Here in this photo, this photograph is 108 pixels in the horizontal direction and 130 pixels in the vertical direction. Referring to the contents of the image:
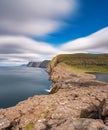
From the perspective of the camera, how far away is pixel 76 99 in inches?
1896

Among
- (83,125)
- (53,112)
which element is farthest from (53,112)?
(83,125)

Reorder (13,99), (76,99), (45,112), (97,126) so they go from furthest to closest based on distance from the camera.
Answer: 1. (13,99)
2. (76,99)
3. (45,112)
4. (97,126)

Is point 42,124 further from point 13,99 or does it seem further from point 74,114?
point 13,99

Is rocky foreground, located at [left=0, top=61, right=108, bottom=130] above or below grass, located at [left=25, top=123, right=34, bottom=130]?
above

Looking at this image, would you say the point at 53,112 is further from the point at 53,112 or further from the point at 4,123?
the point at 4,123

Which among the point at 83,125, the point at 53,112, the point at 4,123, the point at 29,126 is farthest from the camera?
the point at 53,112

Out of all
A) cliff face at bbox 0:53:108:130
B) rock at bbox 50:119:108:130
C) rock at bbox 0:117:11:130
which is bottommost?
rock at bbox 0:117:11:130

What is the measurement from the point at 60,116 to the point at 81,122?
11.3 meters

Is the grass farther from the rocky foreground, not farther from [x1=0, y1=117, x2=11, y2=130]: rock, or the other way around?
[x1=0, y1=117, x2=11, y2=130]: rock

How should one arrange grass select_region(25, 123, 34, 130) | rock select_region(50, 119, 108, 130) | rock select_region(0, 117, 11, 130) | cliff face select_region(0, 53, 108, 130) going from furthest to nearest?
1. rock select_region(0, 117, 11, 130)
2. grass select_region(25, 123, 34, 130)
3. cliff face select_region(0, 53, 108, 130)
4. rock select_region(50, 119, 108, 130)

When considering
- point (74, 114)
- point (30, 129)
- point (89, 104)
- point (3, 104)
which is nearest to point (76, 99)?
point (89, 104)

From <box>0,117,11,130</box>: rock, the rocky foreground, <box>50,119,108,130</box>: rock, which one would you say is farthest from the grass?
<box>50,119,108,130</box>: rock

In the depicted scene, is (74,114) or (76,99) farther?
(76,99)

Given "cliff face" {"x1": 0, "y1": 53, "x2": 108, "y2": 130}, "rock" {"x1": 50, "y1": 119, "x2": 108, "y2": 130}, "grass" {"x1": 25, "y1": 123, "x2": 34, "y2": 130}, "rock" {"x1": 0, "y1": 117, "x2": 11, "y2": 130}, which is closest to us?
"rock" {"x1": 50, "y1": 119, "x2": 108, "y2": 130}
